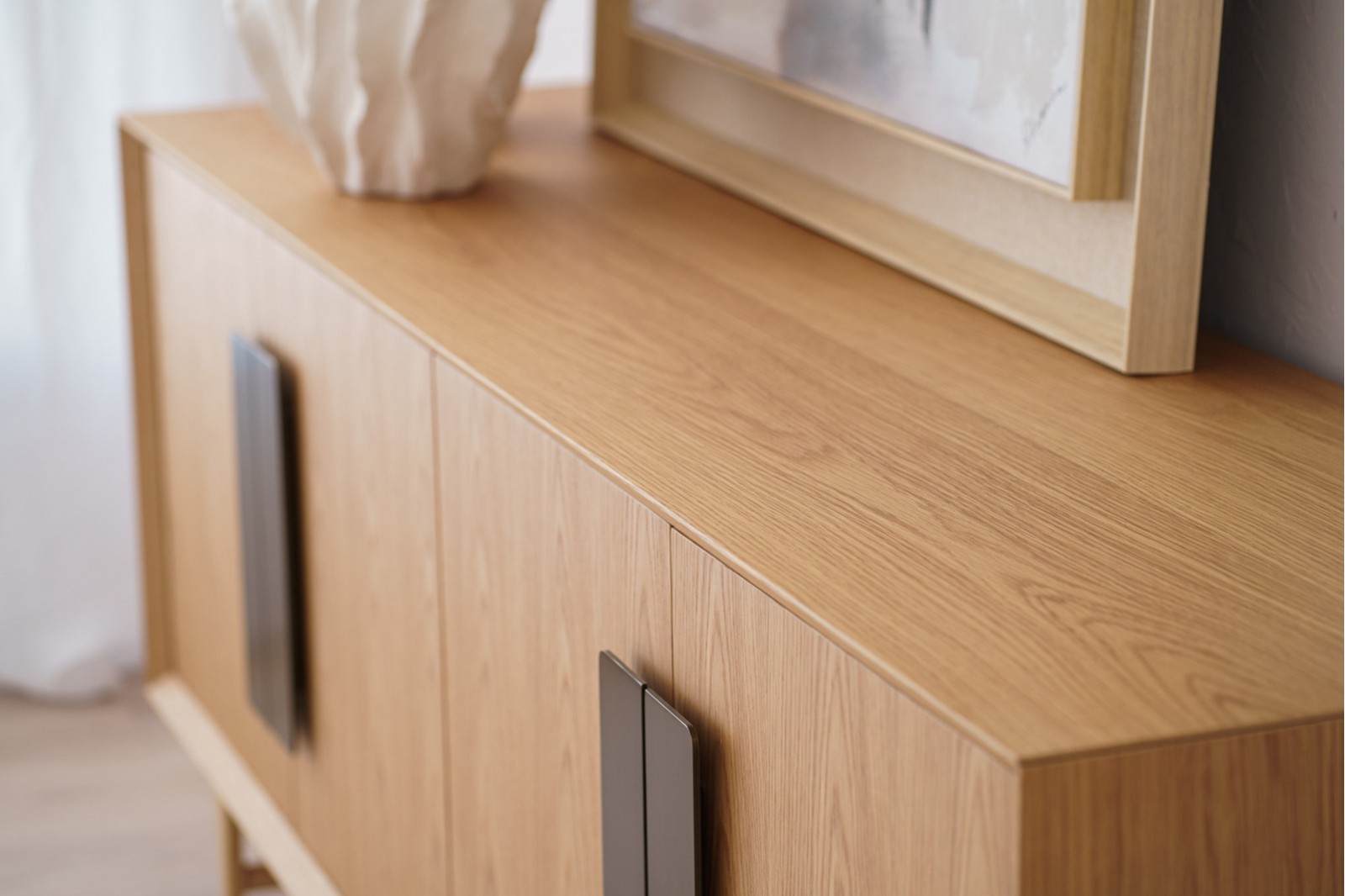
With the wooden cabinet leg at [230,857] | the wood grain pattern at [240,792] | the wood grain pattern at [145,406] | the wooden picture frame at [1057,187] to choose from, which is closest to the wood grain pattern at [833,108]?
the wooden picture frame at [1057,187]

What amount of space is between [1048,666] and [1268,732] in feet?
0.27

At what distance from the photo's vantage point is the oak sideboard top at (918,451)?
618 mm

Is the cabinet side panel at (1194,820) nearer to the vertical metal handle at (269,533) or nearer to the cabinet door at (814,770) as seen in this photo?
the cabinet door at (814,770)

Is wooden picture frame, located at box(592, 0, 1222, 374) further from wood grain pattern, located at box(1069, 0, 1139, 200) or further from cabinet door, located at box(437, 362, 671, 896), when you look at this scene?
cabinet door, located at box(437, 362, 671, 896)

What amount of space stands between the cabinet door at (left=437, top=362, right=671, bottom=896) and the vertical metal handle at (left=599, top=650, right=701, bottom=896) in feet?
0.06

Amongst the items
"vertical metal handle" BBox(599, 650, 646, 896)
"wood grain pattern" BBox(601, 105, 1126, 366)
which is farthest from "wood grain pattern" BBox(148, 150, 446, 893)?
"wood grain pattern" BBox(601, 105, 1126, 366)

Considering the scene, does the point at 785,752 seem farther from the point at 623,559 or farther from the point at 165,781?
the point at 165,781

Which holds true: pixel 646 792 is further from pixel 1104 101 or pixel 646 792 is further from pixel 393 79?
pixel 393 79

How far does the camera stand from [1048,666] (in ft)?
2.01

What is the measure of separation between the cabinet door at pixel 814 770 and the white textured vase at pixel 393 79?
27.0 inches

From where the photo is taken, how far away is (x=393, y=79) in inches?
51.9

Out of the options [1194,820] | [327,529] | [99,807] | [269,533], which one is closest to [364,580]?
[327,529]

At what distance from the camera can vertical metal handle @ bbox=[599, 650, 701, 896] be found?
776 millimetres
